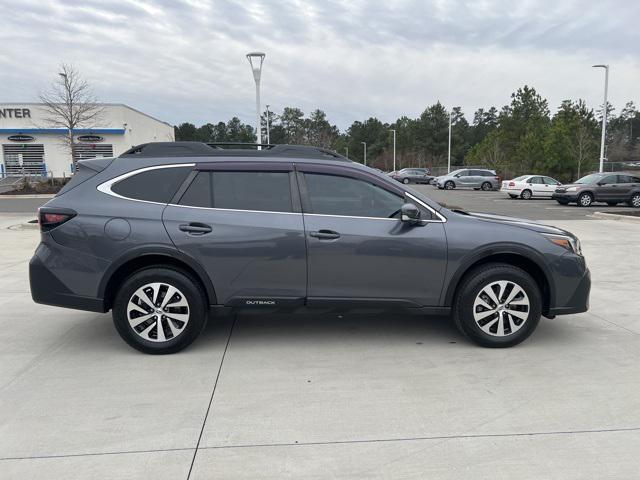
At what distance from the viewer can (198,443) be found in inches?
120

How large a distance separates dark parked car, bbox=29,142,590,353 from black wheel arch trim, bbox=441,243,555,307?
11 millimetres

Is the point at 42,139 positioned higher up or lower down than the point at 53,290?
higher up

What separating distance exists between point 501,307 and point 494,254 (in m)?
0.49

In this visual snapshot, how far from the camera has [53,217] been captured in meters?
4.29

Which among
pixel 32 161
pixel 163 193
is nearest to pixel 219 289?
pixel 163 193

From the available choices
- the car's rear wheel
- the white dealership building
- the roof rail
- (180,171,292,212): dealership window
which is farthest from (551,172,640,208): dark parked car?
the white dealership building

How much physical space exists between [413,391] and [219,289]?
6.07ft

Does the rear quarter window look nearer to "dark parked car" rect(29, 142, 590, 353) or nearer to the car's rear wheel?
"dark parked car" rect(29, 142, 590, 353)

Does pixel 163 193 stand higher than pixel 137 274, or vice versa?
pixel 163 193

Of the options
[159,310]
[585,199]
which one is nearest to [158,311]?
[159,310]

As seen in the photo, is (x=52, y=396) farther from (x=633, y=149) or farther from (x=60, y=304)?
(x=633, y=149)

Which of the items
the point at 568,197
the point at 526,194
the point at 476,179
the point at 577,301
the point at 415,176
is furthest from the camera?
the point at 415,176

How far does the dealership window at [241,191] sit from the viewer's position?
14.5 feet

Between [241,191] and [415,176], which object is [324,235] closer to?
[241,191]
